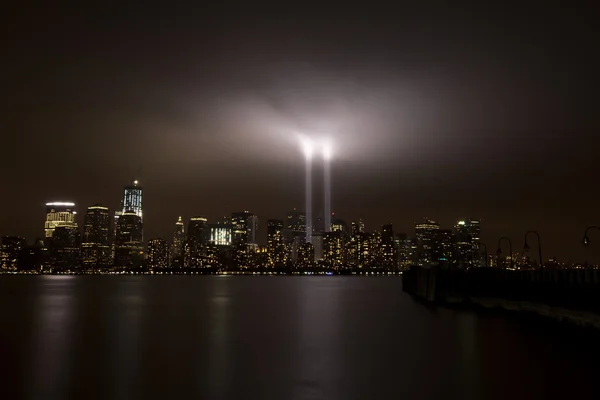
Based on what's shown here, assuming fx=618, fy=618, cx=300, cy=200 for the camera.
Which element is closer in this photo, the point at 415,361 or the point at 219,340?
the point at 415,361

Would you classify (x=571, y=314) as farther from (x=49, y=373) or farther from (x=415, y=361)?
(x=49, y=373)

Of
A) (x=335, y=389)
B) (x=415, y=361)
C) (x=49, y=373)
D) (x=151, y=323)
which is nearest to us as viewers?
(x=335, y=389)

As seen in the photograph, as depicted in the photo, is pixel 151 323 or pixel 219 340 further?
pixel 151 323

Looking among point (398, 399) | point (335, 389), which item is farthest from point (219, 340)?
point (398, 399)

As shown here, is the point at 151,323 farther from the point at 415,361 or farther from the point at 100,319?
the point at 415,361

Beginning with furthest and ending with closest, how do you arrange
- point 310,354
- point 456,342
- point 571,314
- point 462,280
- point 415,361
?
1. point 462,280
2. point 571,314
3. point 456,342
4. point 310,354
5. point 415,361

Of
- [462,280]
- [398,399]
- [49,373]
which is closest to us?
[398,399]

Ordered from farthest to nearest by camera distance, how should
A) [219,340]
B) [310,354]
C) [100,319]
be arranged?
[100,319], [219,340], [310,354]

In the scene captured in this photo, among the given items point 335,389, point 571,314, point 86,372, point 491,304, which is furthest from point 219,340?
point 491,304
